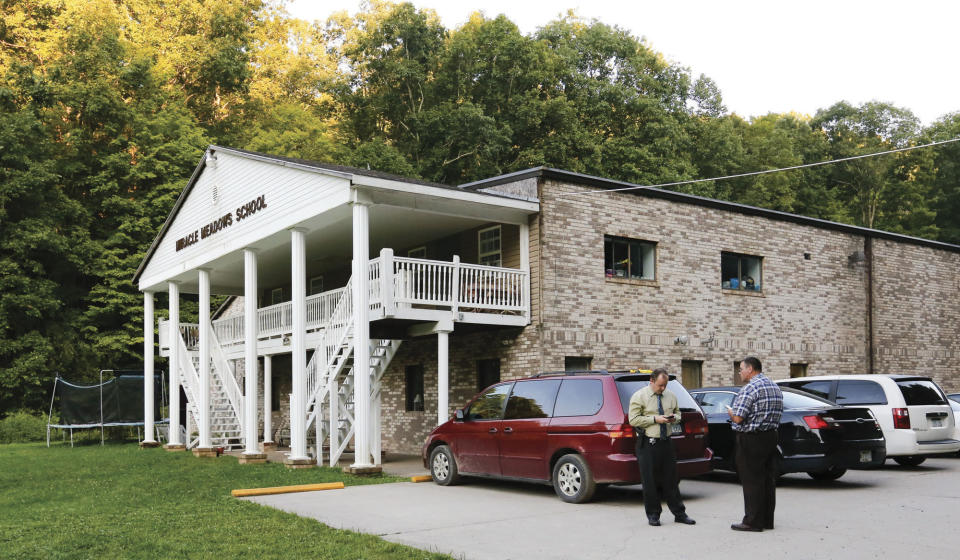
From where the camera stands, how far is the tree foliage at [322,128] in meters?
37.7

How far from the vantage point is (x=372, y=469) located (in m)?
15.9

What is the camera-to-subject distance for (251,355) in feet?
66.0

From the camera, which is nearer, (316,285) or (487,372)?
(487,372)

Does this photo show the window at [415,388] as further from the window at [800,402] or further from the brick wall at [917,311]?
the brick wall at [917,311]

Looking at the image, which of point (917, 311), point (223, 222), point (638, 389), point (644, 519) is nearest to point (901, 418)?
point (638, 389)

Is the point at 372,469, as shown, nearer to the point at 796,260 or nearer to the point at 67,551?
the point at 67,551

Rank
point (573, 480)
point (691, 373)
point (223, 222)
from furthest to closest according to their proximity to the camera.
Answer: point (223, 222) → point (691, 373) → point (573, 480)

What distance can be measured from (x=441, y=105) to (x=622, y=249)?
24.8m

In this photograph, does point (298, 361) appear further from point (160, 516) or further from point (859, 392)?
point (859, 392)

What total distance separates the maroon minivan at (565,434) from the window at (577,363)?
5.38m

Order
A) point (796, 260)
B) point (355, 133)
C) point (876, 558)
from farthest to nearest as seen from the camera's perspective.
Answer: point (355, 133), point (796, 260), point (876, 558)

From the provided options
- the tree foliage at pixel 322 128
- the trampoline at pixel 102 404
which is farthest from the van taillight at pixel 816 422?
the tree foliage at pixel 322 128

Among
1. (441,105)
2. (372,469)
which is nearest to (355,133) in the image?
(441,105)

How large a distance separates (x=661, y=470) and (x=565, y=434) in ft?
6.90
